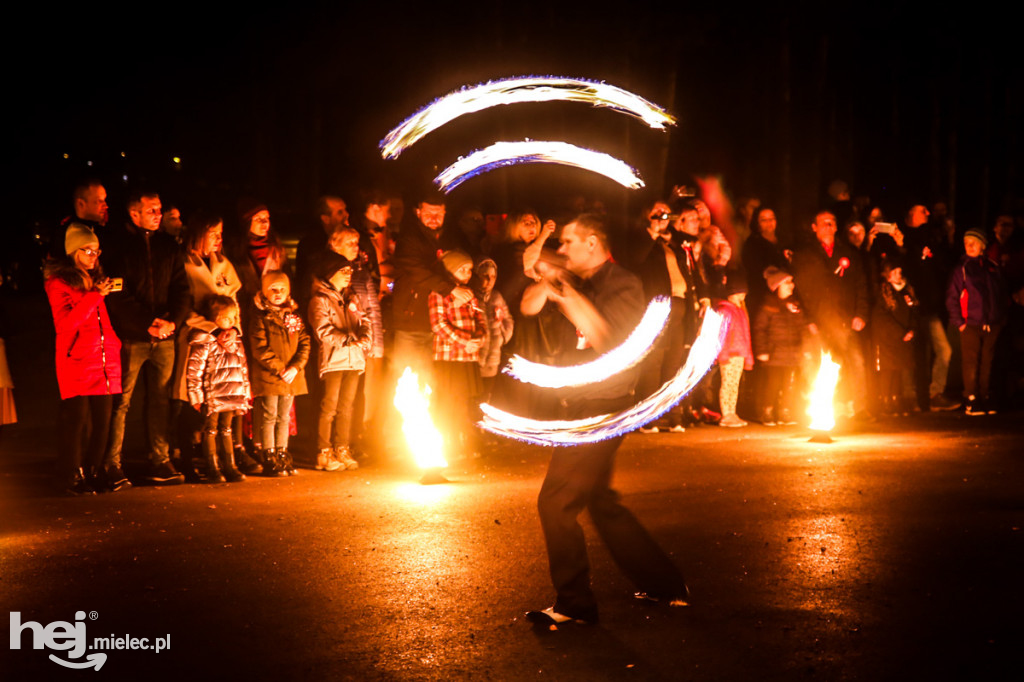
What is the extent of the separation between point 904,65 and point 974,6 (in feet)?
7.97

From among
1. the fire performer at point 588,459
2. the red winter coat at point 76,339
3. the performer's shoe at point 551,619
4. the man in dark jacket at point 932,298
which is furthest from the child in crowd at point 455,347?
the man in dark jacket at point 932,298

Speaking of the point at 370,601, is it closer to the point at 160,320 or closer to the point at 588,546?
the point at 588,546

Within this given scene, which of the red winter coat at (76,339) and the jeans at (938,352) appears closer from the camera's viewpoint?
the red winter coat at (76,339)

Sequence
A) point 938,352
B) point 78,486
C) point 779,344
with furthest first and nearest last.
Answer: point 938,352, point 779,344, point 78,486

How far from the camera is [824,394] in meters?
12.0

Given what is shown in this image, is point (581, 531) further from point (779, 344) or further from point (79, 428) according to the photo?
point (779, 344)

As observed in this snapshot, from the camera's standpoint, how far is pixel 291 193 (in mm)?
23344

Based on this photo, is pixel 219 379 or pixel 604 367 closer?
pixel 604 367

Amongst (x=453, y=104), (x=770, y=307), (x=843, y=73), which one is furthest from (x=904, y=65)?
(x=453, y=104)

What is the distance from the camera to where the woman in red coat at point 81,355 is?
30.2 ft

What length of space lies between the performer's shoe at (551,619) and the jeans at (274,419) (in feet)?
16.4

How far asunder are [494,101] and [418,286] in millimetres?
1947

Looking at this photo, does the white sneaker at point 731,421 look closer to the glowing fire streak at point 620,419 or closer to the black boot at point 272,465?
the glowing fire streak at point 620,419
